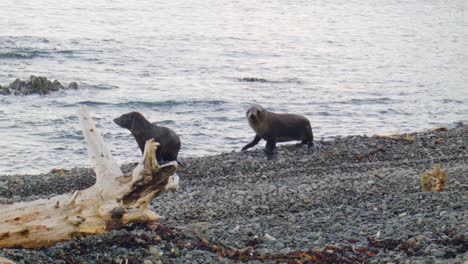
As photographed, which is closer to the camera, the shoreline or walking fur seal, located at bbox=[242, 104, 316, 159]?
the shoreline

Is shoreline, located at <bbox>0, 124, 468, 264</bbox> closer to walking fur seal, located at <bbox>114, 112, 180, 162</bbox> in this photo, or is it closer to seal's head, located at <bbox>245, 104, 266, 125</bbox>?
walking fur seal, located at <bbox>114, 112, 180, 162</bbox>

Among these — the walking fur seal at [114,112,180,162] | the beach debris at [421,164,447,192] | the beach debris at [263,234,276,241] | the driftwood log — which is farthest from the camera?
the walking fur seal at [114,112,180,162]

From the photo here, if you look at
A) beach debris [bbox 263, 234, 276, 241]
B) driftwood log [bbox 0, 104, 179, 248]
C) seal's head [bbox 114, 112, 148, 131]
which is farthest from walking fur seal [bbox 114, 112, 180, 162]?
driftwood log [bbox 0, 104, 179, 248]

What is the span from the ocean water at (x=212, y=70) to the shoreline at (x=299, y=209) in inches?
115

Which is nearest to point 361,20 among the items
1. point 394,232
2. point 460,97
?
point 460,97

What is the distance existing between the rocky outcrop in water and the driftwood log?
13.8 meters

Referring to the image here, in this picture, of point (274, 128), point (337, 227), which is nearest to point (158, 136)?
point (274, 128)

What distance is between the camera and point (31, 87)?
806 inches

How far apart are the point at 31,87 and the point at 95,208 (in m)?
14.5

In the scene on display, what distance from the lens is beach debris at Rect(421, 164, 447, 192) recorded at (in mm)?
9906

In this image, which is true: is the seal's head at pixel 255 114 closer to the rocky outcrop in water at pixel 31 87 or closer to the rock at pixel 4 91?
the rocky outcrop in water at pixel 31 87

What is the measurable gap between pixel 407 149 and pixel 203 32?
70.3 feet

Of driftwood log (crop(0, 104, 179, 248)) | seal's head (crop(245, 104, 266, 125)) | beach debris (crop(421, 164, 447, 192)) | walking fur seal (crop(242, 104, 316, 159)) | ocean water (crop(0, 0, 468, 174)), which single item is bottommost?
ocean water (crop(0, 0, 468, 174))

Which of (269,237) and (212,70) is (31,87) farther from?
(269,237)
